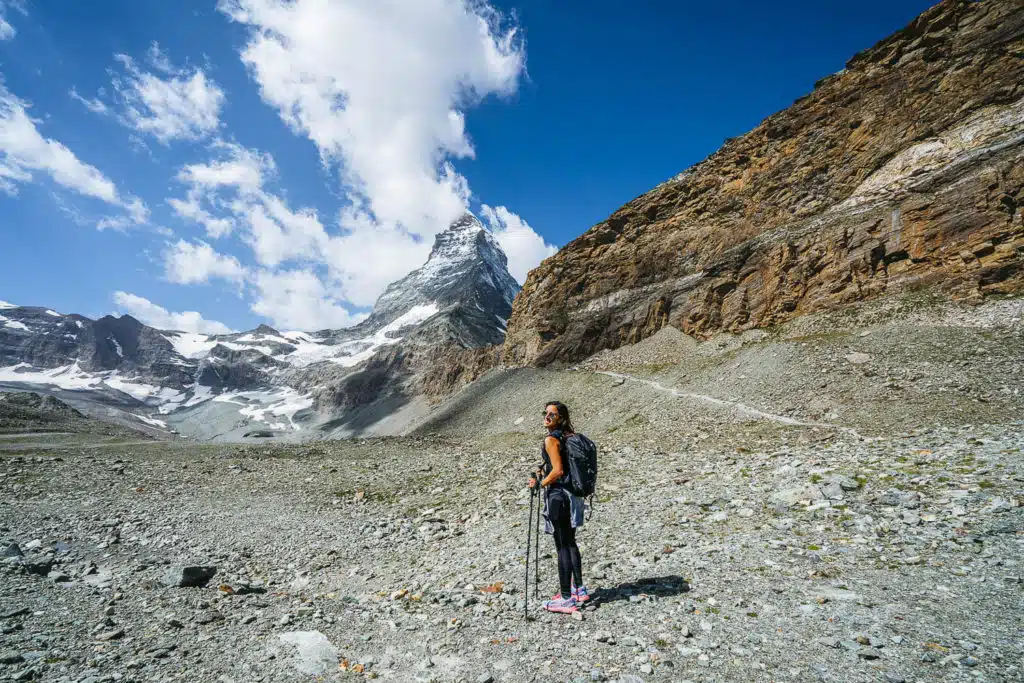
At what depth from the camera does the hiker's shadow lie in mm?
6684

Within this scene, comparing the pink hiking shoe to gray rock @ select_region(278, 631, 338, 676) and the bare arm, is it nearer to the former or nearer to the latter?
the bare arm

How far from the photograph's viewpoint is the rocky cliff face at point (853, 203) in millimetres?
27172

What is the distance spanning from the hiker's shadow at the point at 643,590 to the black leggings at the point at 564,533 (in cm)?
50

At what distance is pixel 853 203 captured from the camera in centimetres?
3509

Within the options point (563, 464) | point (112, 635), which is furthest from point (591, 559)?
point (112, 635)

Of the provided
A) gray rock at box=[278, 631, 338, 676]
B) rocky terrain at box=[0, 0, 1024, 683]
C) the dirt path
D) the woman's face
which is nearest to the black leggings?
rocky terrain at box=[0, 0, 1024, 683]

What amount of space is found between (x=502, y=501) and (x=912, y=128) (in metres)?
43.9

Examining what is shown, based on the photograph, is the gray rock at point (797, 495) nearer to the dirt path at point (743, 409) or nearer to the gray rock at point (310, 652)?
the dirt path at point (743, 409)

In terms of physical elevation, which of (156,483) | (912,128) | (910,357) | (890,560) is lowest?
(890,560)

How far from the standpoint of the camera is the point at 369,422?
13700cm

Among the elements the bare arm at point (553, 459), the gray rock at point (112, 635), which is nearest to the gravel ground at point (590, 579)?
the gray rock at point (112, 635)

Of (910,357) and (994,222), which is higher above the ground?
(994,222)

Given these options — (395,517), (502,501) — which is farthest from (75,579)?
(502,501)

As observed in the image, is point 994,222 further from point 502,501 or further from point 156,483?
point 156,483
